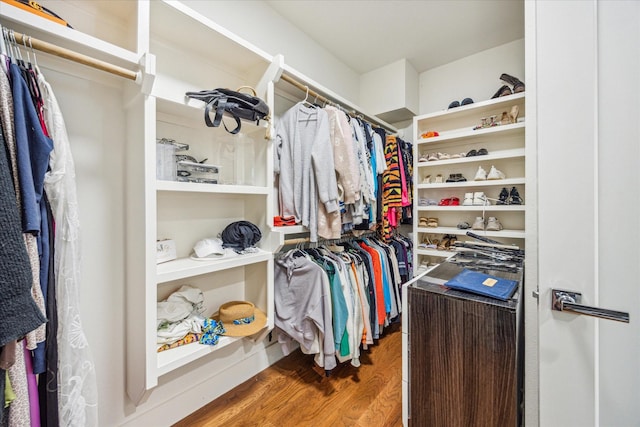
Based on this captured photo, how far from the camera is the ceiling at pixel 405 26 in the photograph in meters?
1.81

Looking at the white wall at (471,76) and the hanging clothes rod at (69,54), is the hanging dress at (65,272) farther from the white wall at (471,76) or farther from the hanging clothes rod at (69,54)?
the white wall at (471,76)

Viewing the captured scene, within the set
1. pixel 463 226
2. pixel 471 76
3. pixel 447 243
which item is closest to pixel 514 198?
pixel 463 226

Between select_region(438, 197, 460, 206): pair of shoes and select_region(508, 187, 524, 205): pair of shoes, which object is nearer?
select_region(508, 187, 524, 205): pair of shoes

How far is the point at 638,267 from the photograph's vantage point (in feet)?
1.90

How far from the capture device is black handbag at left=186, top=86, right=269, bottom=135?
1168mm

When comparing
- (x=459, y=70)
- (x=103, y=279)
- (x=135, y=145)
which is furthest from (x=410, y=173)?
(x=103, y=279)

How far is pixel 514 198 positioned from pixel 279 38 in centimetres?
226

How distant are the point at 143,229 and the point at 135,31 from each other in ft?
2.73

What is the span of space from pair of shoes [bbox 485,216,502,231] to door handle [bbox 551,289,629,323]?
5.55ft

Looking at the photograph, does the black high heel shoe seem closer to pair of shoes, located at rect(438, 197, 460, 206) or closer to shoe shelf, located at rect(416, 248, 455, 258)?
pair of shoes, located at rect(438, 197, 460, 206)

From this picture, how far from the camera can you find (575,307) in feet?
1.95

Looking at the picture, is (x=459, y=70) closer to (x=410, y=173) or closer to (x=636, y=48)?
(x=410, y=173)

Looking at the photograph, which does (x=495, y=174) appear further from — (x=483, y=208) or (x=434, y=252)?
(x=434, y=252)

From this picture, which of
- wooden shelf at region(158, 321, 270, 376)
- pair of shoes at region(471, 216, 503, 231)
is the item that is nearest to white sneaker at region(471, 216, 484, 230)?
pair of shoes at region(471, 216, 503, 231)
